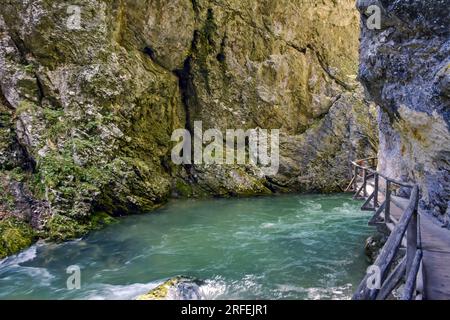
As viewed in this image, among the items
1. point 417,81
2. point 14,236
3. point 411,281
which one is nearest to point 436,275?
point 411,281

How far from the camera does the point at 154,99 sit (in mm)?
18734

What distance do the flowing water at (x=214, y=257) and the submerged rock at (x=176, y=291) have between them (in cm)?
36

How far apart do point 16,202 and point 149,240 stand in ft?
16.6

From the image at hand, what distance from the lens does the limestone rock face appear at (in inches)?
282

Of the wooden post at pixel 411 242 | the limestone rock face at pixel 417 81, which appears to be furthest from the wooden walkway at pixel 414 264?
the limestone rock face at pixel 417 81

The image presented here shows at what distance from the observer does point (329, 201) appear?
18266 mm

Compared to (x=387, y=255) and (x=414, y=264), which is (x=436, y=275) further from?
(x=387, y=255)

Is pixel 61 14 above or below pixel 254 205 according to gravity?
above

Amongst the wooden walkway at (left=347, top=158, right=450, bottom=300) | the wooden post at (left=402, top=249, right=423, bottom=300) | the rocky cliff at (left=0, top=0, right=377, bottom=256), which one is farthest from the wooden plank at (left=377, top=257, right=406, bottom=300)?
the rocky cliff at (left=0, top=0, right=377, bottom=256)

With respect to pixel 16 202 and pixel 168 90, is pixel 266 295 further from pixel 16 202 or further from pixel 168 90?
pixel 168 90

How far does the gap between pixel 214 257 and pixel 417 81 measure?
22.5 feet

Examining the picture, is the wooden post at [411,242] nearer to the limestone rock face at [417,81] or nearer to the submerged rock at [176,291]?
the limestone rock face at [417,81]

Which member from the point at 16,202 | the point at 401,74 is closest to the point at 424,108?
the point at 401,74
